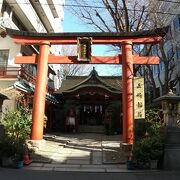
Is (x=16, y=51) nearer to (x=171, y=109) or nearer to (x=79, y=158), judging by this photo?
(x=79, y=158)

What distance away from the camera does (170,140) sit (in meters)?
12.5

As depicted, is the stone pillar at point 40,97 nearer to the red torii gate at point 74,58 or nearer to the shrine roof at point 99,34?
the red torii gate at point 74,58

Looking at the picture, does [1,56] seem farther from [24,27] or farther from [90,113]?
[90,113]

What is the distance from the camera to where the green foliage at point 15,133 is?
12.4 m

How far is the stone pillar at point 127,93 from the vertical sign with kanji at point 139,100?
97 cm

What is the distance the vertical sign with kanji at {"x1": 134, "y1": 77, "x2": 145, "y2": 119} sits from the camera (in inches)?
596

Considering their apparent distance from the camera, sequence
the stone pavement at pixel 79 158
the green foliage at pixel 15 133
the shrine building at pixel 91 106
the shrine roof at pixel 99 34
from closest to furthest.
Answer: the green foliage at pixel 15 133 → the stone pavement at pixel 79 158 → the shrine roof at pixel 99 34 → the shrine building at pixel 91 106

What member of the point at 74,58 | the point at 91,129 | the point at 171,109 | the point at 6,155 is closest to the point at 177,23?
the point at 91,129

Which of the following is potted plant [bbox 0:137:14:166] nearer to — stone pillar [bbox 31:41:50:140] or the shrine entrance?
stone pillar [bbox 31:41:50:140]

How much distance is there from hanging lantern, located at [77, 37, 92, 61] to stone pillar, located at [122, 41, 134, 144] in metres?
1.93

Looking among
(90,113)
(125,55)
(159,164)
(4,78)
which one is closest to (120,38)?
(125,55)

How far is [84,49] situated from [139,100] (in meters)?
4.49

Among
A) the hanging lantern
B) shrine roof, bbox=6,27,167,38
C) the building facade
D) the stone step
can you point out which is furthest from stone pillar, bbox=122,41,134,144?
the stone step

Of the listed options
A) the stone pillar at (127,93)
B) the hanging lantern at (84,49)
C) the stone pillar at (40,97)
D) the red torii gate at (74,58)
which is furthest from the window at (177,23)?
the stone pillar at (40,97)
